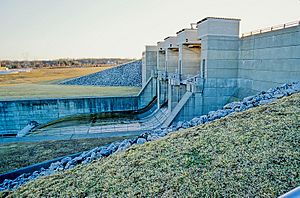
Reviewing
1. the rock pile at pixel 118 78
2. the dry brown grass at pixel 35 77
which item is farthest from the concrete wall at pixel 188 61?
the dry brown grass at pixel 35 77

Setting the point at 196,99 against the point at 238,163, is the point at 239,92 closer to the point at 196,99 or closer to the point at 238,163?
the point at 196,99

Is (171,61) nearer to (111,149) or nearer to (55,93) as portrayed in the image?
(55,93)

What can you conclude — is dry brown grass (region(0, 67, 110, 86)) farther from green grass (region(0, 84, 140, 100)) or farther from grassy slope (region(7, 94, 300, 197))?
grassy slope (region(7, 94, 300, 197))

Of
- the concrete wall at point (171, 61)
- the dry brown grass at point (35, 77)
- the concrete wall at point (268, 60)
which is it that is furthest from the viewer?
the dry brown grass at point (35, 77)

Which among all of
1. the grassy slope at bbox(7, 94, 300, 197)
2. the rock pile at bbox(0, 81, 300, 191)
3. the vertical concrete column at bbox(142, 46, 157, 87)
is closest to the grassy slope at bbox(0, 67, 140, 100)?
the vertical concrete column at bbox(142, 46, 157, 87)

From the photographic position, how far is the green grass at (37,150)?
862cm

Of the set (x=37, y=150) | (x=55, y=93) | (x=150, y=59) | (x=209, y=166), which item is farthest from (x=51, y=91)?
(x=209, y=166)

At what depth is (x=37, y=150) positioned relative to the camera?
9938 millimetres

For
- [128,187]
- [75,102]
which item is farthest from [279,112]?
[75,102]

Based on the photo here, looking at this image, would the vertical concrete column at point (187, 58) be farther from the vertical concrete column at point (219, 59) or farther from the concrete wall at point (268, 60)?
the concrete wall at point (268, 60)

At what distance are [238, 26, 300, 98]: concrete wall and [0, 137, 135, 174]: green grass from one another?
7.39 meters

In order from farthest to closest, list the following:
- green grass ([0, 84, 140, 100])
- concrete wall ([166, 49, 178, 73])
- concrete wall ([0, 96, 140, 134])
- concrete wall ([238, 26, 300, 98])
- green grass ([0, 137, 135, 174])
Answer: green grass ([0, 84, 140, 100]) < concrete wall ([166, 49, 178, 73]) < concrete wall ([0, 96, 140, 134]) < concrete wall ([238, 26, 300, 98]) < green grass ([0, 137, 135, 174])

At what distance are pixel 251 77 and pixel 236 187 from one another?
9.24 m

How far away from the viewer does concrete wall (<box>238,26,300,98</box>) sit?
881 centimetres
